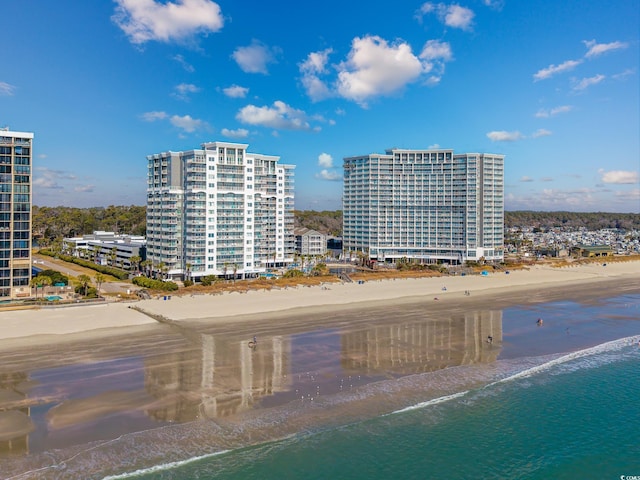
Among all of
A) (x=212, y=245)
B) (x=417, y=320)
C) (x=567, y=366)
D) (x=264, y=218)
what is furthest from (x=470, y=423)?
(x=264, y=218)

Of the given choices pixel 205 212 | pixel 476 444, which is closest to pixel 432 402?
pixel 476 444

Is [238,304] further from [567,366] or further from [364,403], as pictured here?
[567,366]

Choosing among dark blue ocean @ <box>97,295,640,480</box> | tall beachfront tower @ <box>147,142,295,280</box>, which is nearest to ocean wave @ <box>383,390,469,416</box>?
dark blue ocean @ <box>97,295,640,480</box>

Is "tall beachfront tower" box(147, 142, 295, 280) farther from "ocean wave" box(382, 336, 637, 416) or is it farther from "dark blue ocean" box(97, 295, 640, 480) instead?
"ocean wave" box(382, 336, 637, 416)

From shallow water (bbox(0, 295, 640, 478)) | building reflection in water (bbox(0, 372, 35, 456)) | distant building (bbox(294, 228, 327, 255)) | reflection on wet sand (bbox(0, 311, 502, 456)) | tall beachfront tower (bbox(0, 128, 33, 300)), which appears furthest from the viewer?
distant building (bbox(294, 228, 327, 255))

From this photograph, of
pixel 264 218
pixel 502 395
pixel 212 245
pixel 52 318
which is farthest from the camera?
pixel 264 218

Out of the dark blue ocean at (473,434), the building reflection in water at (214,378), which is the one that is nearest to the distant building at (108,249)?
the building reflection in water at (214,378)

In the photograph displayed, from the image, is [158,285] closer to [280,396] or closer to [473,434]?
[280,396]
